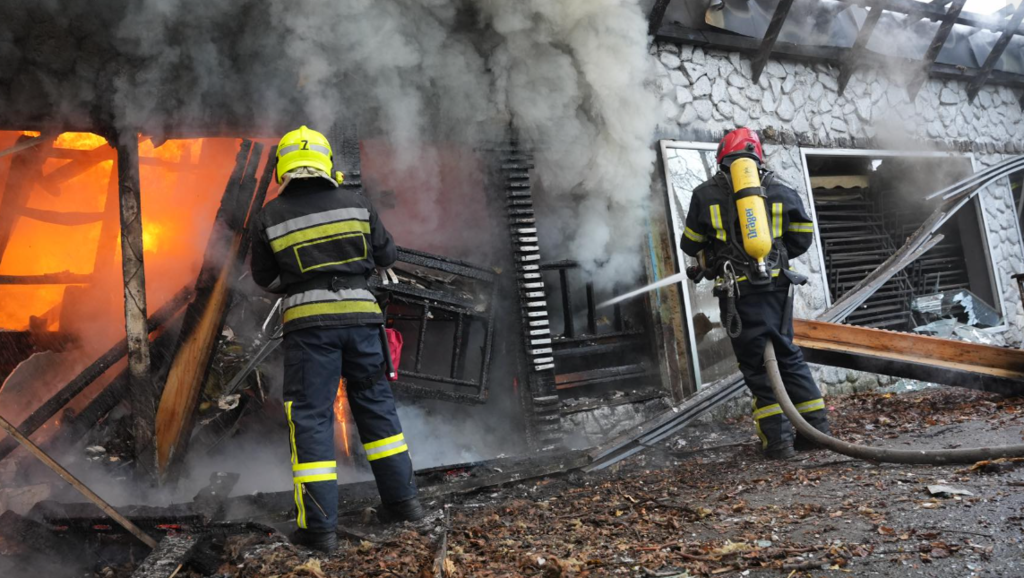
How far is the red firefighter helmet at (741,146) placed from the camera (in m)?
4.75

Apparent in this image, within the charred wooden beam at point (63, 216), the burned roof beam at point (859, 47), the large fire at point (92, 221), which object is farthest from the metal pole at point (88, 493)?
the burned roof beam at point (859, 47)

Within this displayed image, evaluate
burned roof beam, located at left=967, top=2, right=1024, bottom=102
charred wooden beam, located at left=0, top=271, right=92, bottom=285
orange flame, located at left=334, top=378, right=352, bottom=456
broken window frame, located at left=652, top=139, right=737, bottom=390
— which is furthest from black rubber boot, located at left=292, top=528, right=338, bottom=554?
burned roof beam, located at left=967, top=2, right=1024, bottom=102

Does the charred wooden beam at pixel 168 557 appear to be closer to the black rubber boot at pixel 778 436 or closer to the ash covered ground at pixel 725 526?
the ash covered ground at pixel 725 526

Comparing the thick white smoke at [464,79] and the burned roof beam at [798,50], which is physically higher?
the burned roof beam at [798,50]

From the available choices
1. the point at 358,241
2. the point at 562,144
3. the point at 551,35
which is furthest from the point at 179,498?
the point at 551,35

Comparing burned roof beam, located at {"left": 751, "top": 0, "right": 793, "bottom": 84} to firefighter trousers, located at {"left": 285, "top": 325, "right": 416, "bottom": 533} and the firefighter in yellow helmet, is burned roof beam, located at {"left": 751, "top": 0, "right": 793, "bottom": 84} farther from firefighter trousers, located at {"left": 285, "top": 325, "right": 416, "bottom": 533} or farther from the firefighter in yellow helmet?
firefighter trousers, located at {"left": 285, "top": 325, "right": 416, "bottom": 533}

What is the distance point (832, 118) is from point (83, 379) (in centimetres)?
782

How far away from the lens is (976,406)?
5402 mm

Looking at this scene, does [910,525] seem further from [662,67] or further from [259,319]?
[662,67]

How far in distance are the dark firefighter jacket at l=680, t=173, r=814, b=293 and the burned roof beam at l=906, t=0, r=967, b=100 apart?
4905mm

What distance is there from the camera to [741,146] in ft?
15.7

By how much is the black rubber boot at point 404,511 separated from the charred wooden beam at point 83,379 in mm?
2527

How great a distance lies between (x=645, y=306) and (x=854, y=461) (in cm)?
272

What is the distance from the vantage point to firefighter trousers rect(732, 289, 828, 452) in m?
4.54
